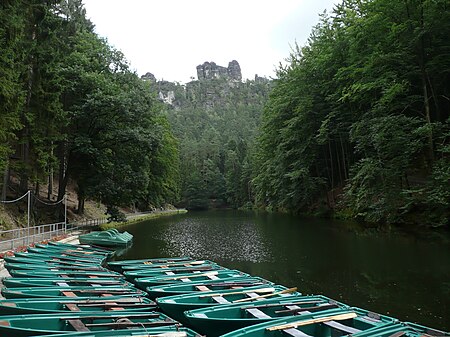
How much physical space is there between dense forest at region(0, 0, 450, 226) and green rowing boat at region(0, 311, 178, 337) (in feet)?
50.2

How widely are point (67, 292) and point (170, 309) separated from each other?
290cm

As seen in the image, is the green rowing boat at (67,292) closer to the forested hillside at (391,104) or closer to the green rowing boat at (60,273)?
the green rowing boat at (60,273)

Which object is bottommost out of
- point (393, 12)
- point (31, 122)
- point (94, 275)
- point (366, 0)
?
point (94, 275)

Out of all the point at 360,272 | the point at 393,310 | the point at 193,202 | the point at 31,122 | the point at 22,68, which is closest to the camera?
the point at 393,310

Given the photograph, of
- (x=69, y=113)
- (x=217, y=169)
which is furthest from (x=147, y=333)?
(x=217, y=169)

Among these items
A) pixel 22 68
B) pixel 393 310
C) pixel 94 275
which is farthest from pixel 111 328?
pixel 22 68

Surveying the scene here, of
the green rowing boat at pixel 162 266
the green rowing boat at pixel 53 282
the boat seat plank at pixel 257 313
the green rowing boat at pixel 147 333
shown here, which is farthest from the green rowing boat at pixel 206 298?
the green rowing boat at pixel 162 266

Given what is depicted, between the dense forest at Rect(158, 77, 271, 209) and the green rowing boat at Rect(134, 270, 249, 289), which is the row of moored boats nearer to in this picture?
the green rowing boat at Rect(134, 270, 249, 289)

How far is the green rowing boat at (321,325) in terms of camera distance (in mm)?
6613

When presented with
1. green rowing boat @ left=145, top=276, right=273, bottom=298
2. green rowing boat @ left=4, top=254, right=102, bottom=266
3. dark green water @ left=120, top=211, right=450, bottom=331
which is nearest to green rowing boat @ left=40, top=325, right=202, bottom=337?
green rowing boat @ left=145, top=276, right=273, bottom=298

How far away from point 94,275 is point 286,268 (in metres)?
7.49

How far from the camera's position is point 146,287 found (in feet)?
35.4

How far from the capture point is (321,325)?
7.29 meters

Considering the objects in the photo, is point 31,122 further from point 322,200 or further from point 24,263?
point 322,200
